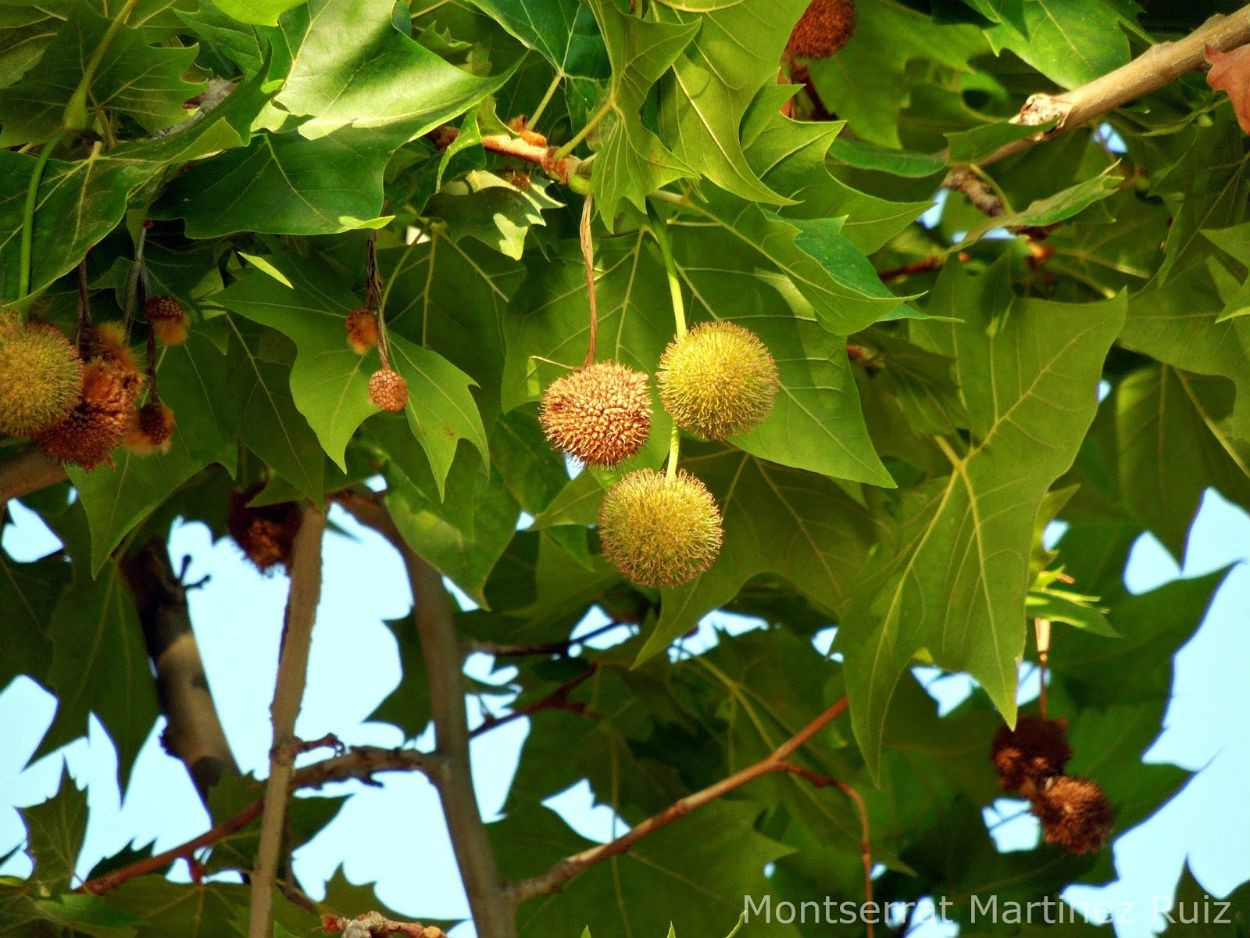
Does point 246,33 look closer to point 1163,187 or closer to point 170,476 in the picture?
point 170,476

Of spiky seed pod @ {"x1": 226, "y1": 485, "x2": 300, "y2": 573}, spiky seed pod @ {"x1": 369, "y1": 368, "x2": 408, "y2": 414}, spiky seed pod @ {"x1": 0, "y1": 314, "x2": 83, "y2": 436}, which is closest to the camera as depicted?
spiky seed pod @ {"x1": 0, "y1": 314, "x2": 83, "y2": 436}

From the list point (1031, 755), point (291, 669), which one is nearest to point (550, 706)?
point (291, 669)

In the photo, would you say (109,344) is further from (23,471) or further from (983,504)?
(983,504)

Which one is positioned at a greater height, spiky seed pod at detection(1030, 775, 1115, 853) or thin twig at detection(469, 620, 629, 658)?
thin twig at detection(469, 620, 629, 658)

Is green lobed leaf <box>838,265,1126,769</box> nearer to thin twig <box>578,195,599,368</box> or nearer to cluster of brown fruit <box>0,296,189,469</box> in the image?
thin twig <box>578,195,599,368</box>

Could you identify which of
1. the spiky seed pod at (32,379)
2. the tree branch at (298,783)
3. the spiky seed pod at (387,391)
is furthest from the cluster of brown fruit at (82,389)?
the tree branch at (298,783)

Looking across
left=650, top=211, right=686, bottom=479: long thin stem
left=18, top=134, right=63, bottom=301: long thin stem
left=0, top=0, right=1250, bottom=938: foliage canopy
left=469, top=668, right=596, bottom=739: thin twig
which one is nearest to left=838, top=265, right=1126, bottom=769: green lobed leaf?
left=0, top=0, right=1250, bottom=938: foliage canopy

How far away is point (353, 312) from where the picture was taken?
0.78m

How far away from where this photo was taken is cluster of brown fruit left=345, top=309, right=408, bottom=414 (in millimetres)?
718

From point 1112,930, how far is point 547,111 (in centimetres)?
85

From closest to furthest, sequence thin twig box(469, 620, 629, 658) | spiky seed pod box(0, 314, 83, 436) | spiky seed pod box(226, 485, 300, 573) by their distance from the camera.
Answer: spiky seed pod box(0, 314, 83, 436) < spiky seed pod box(226, 485, 300, 573) < thin twig box(469, 620, 629, 658)

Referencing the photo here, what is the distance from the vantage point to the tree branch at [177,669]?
134 cm

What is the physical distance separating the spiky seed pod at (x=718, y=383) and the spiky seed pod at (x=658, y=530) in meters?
0.04

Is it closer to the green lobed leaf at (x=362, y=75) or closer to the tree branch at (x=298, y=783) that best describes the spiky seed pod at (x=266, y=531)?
the tree branch at (x=298, y=783)
